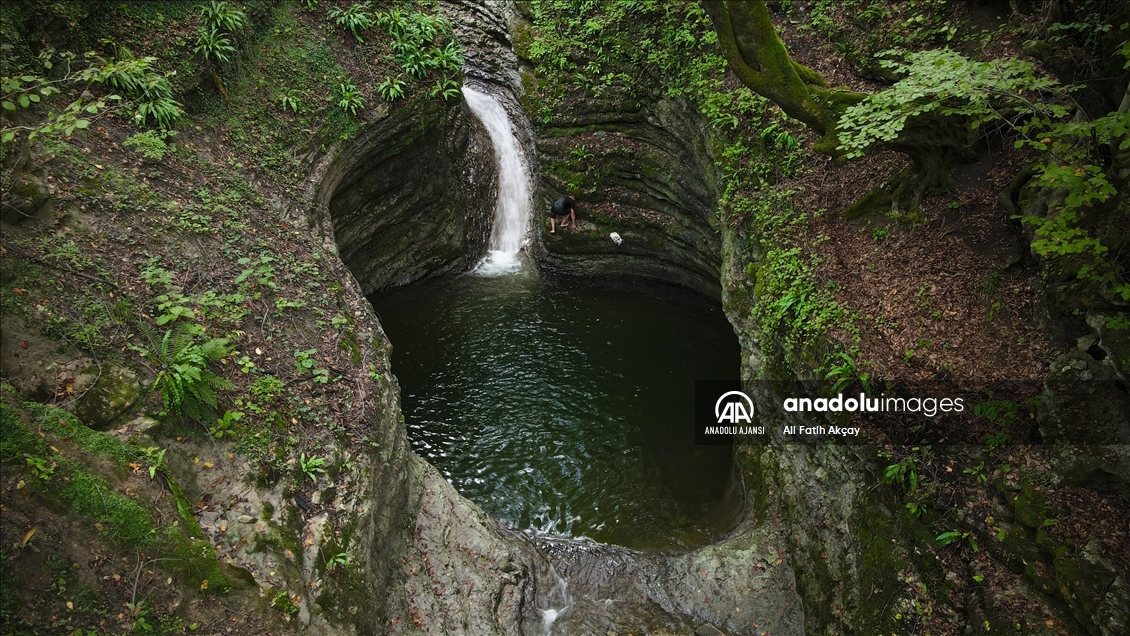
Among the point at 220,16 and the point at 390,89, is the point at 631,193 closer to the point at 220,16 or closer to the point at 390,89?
the point at 390,89

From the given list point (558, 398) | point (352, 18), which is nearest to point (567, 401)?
point (558, 398)

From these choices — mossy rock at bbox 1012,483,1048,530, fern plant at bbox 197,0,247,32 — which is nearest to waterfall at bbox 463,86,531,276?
fern plant at bbox 197,0,247,32

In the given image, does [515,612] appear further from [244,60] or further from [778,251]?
[244,60]

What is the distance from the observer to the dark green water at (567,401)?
31.8ft

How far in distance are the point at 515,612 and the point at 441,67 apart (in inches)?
469

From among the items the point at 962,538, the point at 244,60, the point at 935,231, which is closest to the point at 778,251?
the point at 935,231

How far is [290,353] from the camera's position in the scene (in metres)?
7.43

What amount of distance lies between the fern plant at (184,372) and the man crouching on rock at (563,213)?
10.4m

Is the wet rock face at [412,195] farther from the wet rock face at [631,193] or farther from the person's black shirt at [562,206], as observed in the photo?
the person's black shirt at [562,206]

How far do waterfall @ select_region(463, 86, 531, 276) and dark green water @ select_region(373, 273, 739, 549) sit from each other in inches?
44.1

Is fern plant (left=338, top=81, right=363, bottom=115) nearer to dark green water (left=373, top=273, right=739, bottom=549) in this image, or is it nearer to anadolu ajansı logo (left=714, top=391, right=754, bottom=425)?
dark green water (left=373, top=273, right=739, bottom=549)

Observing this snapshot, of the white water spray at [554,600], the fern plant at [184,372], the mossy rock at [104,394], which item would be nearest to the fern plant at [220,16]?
the fern plant at [184,372]

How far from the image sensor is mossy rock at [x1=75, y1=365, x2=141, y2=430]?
5.57 metres

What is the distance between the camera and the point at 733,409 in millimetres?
11273
